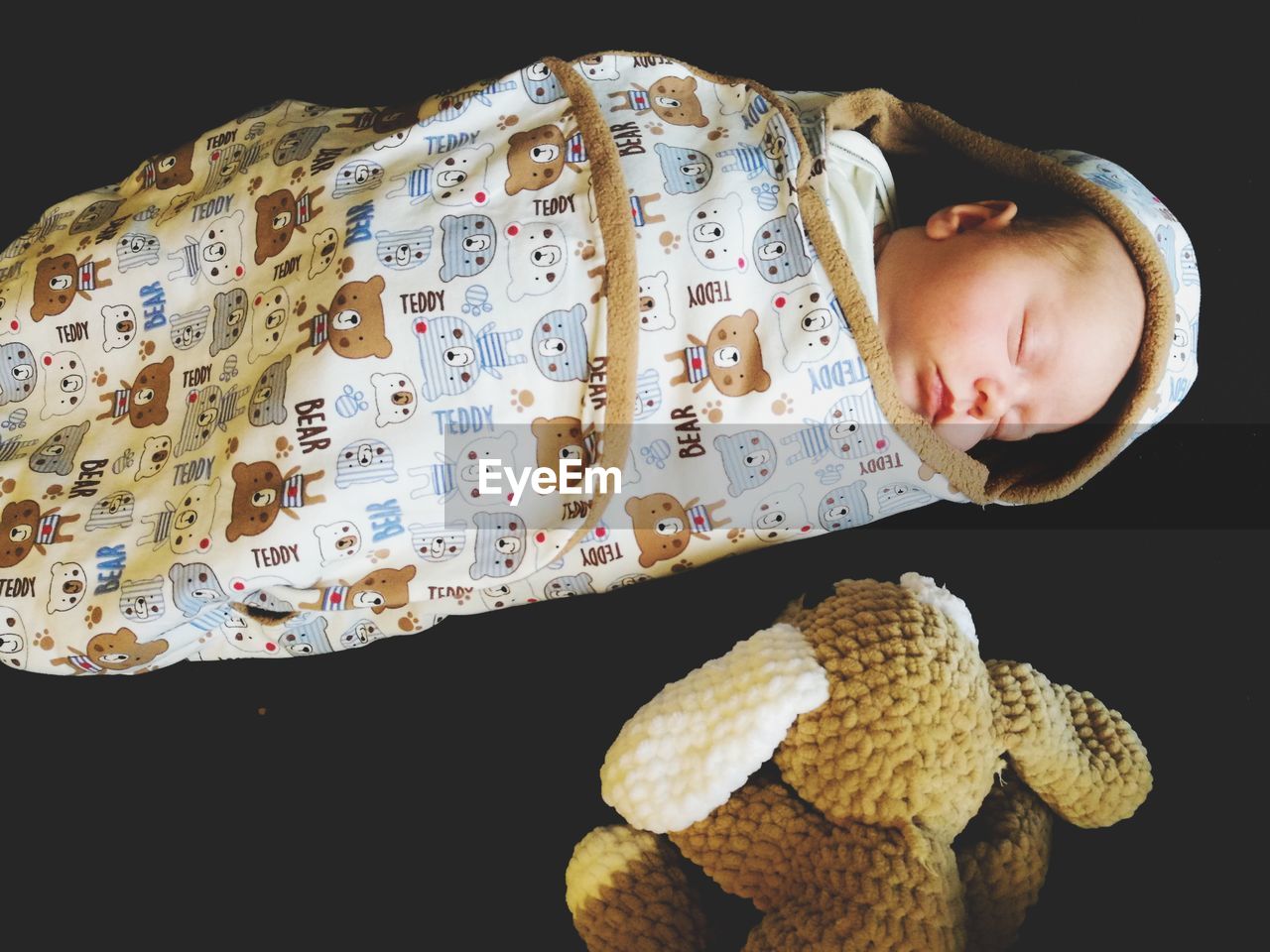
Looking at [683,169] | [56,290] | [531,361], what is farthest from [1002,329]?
[56,290]

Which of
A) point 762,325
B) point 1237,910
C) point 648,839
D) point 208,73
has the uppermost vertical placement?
point 208,73

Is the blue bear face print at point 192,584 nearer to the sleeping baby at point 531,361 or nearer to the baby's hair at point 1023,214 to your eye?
the sleeping baby at point 531,361

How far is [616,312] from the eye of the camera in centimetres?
95

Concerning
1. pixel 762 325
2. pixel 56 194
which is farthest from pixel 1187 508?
pixel 56 194

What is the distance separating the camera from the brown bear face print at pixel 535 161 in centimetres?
100

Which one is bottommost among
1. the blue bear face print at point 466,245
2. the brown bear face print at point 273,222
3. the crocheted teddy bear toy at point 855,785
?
the crocheted teddy bear toy at point 855,785

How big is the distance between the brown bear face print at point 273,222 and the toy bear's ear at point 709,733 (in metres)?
0.58

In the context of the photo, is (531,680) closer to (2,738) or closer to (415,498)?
(415,498)

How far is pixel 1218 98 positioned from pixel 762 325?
60cm

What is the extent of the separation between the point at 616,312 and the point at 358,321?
234mm

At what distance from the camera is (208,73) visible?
1.32m

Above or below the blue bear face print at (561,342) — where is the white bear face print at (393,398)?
below

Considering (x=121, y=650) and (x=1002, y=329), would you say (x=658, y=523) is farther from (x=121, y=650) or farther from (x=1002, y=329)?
(x=121, y=650)

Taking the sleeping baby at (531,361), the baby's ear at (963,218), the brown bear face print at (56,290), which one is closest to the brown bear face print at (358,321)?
the sleeping baby at (531,361)
